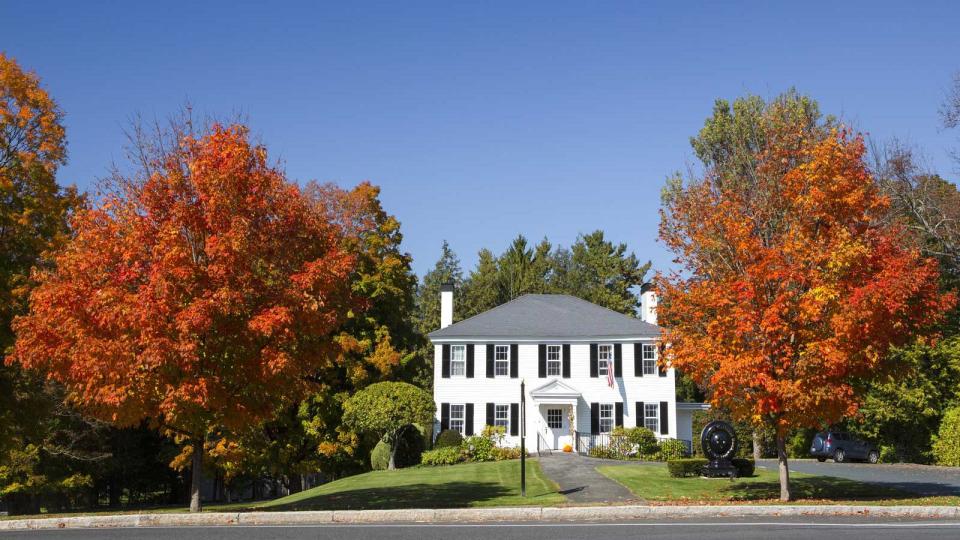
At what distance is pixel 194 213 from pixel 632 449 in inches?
1012

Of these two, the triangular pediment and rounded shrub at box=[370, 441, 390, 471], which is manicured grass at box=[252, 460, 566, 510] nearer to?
rounded shrub at box=[370, 441, 390, 471]

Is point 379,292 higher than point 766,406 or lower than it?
higher

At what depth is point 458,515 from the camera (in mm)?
14406

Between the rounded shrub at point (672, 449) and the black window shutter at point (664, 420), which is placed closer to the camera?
the rounded shrub at point (672, 449)

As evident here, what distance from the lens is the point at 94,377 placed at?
1495 centimetres

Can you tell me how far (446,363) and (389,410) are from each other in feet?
26.9

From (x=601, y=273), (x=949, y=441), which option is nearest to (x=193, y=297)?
(x=949, y=441)

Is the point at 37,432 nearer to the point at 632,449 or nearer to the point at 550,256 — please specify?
the point at 632,449

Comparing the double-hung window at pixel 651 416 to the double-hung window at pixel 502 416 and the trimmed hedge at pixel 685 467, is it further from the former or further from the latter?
the trimmed hedge at pixel 685 467

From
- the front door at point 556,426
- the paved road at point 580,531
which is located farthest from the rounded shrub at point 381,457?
the paved road at point 580,531

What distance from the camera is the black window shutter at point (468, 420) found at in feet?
129

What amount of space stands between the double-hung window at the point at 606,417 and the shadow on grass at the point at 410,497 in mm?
16356

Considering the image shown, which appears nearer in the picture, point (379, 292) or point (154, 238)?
point (154, 238)

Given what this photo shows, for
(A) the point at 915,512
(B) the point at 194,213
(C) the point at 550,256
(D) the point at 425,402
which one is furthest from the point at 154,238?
(C) the point at 550,256
